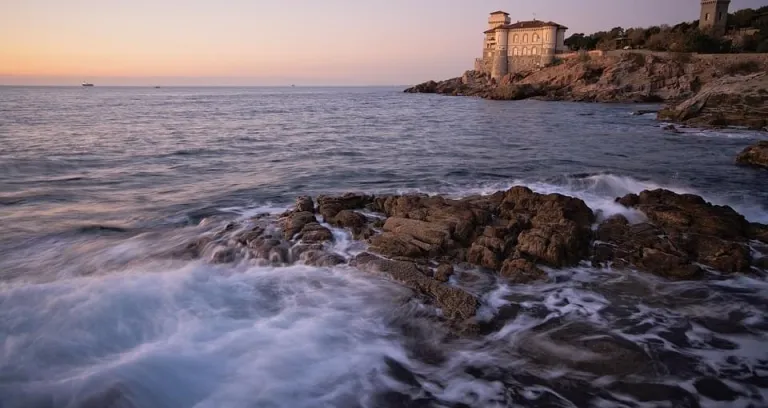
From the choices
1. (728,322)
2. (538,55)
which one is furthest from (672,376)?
(538,55)

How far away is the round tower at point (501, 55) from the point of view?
76.0 metres

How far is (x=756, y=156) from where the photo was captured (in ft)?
49.1

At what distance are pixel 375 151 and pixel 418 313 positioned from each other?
14.2 meters

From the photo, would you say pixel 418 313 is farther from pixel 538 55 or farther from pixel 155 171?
pixel 538 55

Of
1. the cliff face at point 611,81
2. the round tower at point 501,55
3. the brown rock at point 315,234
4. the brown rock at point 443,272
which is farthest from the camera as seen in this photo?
the round tower at point 501,55

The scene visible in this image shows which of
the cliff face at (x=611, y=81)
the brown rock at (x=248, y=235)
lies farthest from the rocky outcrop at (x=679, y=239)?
the cliff face at (x=611, y=81)

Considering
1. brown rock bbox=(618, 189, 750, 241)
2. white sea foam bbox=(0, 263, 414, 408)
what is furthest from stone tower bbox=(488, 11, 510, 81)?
white sea foam bbox=(0, 263, 414, 408)

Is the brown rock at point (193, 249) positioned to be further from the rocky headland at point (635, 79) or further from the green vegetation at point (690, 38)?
the green vegetation at point (690, 38)

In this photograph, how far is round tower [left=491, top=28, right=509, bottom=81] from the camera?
2992 inches

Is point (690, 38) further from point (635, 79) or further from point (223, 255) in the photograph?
point (223, 255)

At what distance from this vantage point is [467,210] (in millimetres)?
8773

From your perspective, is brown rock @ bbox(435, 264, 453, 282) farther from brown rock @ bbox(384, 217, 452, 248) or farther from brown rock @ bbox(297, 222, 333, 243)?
brown rock @ bbox(297, 222, 333, 243)

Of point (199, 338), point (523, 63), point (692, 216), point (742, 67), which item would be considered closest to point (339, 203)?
point (199, 338)

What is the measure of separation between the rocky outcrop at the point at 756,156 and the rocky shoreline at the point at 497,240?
793 cm
